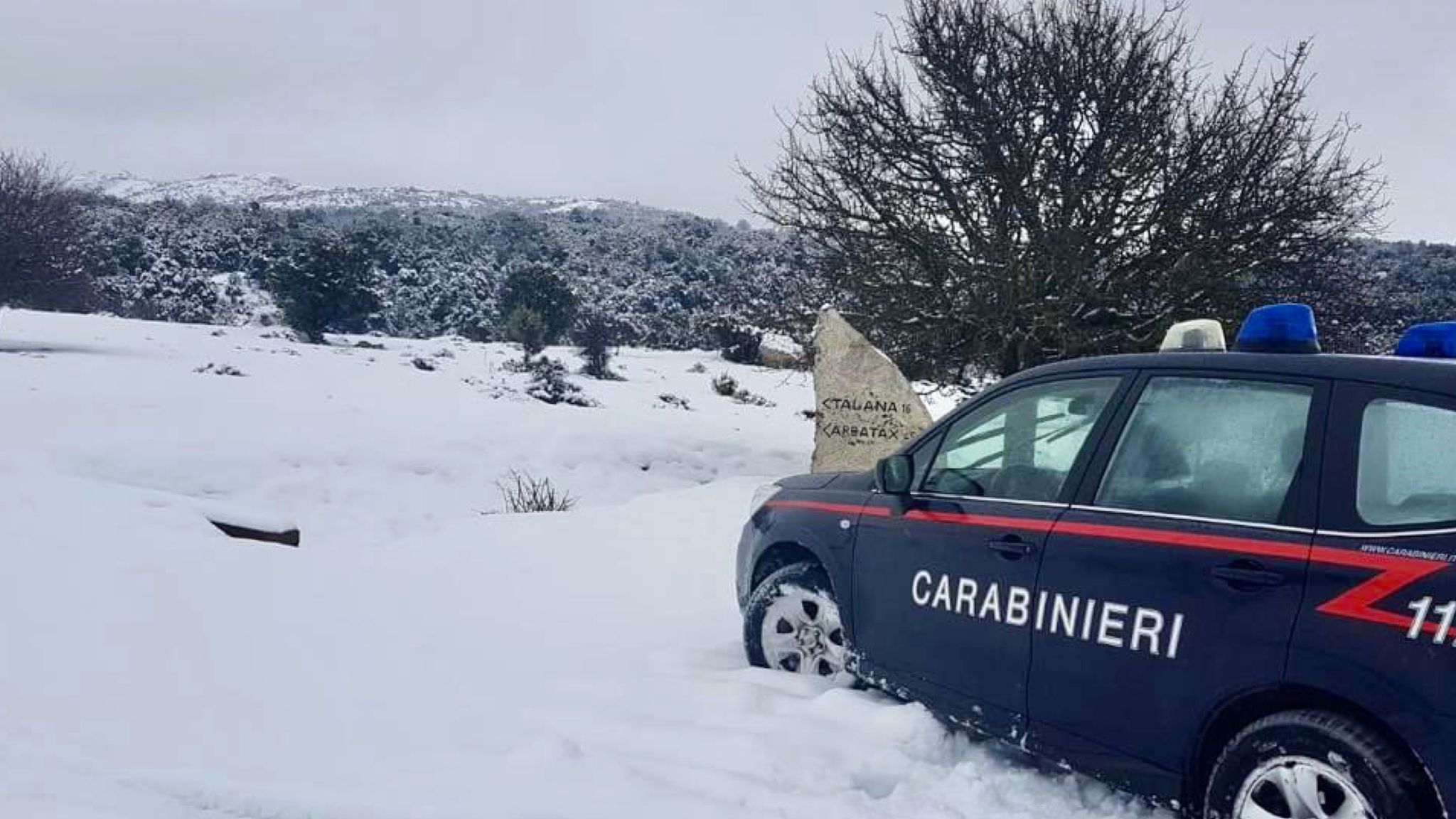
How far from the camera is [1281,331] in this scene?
3252 mm

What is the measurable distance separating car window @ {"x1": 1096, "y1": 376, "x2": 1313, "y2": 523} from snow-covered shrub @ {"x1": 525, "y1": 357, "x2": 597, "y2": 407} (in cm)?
1961

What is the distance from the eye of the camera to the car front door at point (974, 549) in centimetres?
352

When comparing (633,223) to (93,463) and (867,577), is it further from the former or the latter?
(867,577)

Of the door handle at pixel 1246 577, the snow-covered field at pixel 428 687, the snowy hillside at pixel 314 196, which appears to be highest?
the snowy hillside at pixel 314 196

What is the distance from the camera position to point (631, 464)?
16000mm

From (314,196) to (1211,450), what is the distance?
11553cm

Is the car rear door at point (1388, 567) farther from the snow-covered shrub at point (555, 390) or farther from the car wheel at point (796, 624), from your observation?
the snow-covered shrub at point (555, 390)

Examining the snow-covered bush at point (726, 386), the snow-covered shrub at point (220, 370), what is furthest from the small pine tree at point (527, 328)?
the snow-covered shrub at point (220, 370)

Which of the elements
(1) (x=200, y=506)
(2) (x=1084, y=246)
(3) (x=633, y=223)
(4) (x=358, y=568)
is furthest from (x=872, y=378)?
(3) (x=633, y=223)

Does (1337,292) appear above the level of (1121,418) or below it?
above

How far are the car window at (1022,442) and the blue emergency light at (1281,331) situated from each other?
446mm

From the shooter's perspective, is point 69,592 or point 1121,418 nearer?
point 1121,418

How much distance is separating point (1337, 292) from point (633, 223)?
6990 centimetres

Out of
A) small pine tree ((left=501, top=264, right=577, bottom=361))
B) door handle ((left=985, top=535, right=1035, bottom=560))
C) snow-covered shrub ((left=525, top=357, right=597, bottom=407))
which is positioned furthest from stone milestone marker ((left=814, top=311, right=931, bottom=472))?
small pine tree ((left=501, top=264, right=577, bottom=361))
